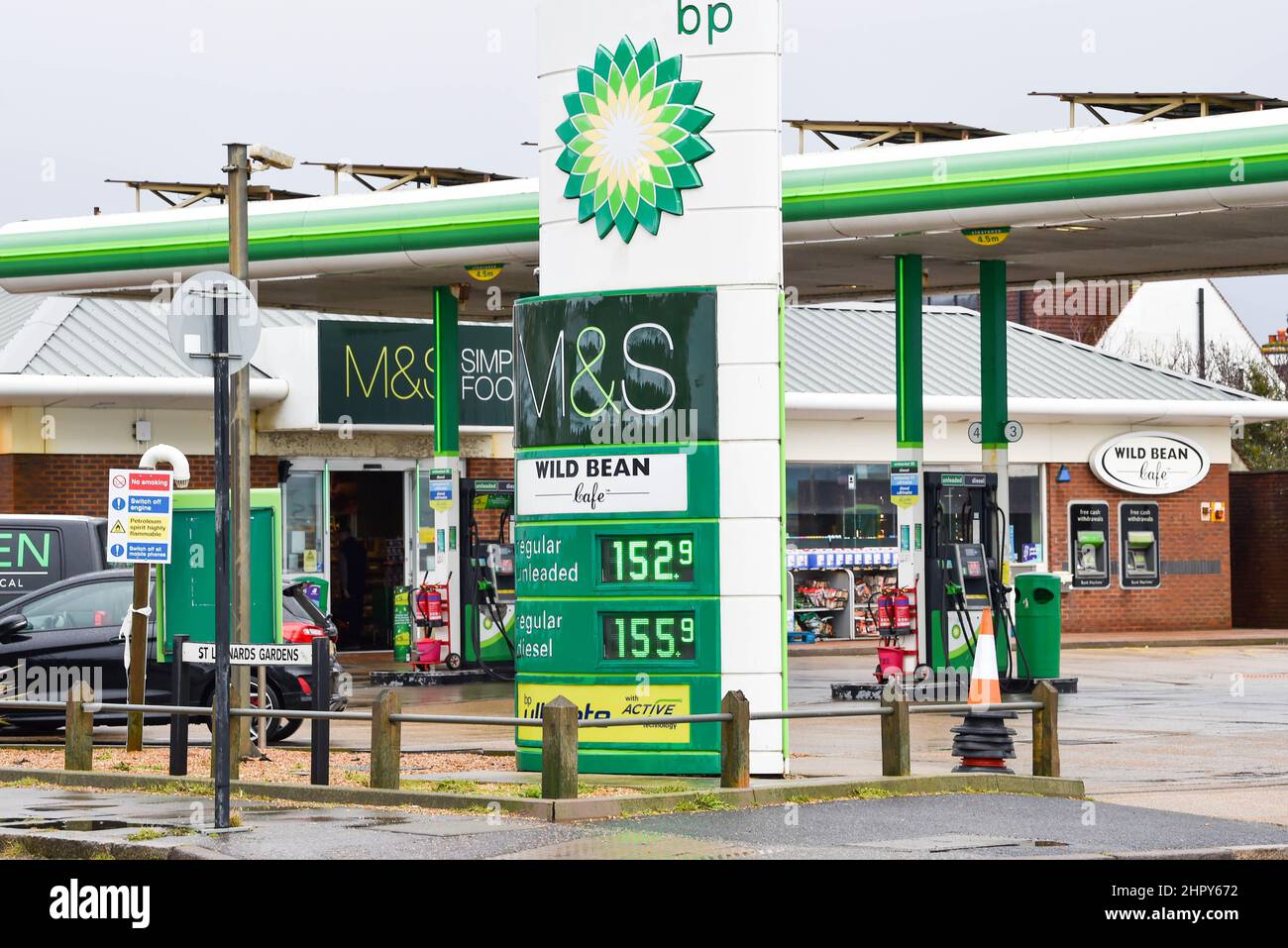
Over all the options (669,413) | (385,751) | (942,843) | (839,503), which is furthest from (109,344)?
(942,843)

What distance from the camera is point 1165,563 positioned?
37.6 metres

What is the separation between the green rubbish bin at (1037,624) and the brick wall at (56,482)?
473 inches

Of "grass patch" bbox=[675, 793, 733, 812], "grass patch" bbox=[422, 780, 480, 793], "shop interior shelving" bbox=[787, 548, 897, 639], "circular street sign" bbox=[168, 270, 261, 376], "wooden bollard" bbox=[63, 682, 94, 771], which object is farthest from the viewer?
"shop interior shelving" bbox=[787, 548, 897, 639]

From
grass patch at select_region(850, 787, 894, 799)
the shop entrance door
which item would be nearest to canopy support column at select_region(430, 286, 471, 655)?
the shop entrance door

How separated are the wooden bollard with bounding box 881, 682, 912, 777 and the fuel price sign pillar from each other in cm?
78

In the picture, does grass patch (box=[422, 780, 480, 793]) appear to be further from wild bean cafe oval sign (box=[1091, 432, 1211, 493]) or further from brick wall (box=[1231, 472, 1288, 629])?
brick wall (box=[1231, 472, 1288, 629])

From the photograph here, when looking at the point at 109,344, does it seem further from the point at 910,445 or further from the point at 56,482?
the point at 910,445

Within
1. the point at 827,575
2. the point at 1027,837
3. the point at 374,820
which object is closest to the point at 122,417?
the point at 827,575

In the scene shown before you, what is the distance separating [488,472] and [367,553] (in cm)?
232

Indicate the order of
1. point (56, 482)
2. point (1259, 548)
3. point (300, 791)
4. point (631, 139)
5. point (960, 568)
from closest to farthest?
point (300, 791)
point (631, 139)
point (960, 568)
point (56, 482)
point (1259, 548)

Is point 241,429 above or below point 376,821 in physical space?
above

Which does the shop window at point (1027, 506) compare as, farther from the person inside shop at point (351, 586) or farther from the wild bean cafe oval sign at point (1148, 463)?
the person inside shop at point (351, 586)

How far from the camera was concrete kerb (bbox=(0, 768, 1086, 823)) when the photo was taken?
13.0 metres

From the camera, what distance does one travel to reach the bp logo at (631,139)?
15.1m
